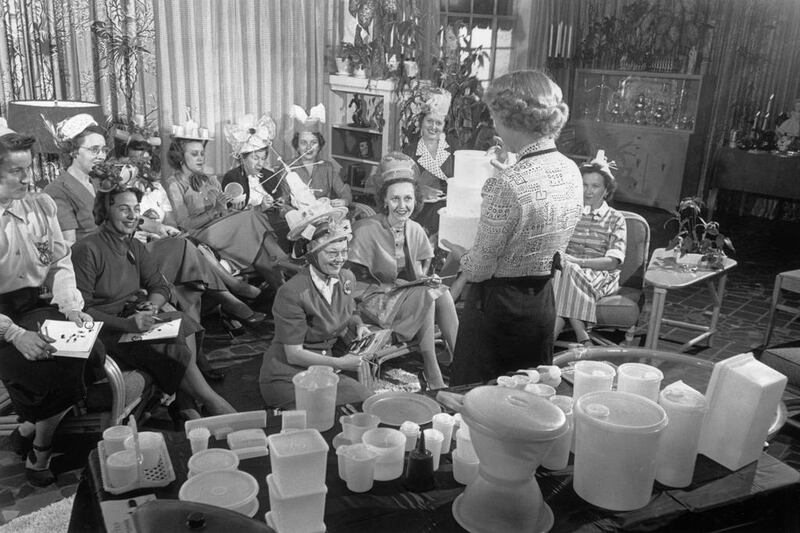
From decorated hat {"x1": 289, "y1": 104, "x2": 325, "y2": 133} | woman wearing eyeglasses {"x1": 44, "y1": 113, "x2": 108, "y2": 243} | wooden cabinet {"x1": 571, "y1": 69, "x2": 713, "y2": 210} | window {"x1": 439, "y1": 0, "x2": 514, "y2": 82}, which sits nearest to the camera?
woman wearing eyeglasses {"x1": 44, "y1": 113, "x2": 108, "y2": 243}

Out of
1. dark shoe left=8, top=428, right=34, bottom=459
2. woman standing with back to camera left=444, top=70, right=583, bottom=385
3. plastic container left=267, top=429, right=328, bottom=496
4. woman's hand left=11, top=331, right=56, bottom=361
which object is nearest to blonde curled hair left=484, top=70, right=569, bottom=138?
woman standing with back to camera left=444, top=70, right=583, bottom=385

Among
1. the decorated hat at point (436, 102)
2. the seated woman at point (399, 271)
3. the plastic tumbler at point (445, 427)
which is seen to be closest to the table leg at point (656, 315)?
the seated woman at point (399, 271)

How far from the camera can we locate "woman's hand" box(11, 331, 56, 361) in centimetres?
303

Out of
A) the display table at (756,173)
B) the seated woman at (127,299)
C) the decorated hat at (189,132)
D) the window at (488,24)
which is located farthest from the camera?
the display table at (756,173)

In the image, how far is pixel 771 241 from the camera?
855cm

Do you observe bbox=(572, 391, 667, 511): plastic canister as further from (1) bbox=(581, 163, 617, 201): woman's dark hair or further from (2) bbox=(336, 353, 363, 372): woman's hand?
(1) bbox=(581, 163, 617, 201): woman's dark hair

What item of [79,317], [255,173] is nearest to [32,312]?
[79,317]

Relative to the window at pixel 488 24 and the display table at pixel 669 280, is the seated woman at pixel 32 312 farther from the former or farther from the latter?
the window at pixel 488 24

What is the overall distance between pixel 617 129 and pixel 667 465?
863 centimetres

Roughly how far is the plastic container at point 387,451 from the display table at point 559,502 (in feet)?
0.08

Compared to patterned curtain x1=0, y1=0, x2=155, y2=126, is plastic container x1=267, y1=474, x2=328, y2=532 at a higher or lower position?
lower

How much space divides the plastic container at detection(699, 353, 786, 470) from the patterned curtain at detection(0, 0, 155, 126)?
4.68 m

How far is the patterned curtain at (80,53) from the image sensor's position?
4.82 m

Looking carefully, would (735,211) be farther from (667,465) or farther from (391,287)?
(667,465)
